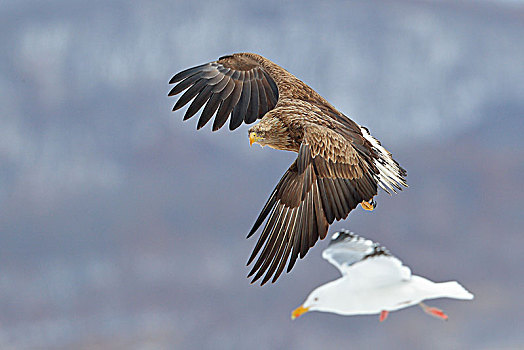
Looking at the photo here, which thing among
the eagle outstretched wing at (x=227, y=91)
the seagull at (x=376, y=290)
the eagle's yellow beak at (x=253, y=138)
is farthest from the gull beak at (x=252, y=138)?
the seagull at (x=376, y=290)

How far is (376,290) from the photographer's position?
1.08 m

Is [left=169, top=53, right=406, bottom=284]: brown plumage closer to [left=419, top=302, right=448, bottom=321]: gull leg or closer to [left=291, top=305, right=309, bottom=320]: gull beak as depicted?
[left=291, top=305, right=309, bottom=320]: gull beak

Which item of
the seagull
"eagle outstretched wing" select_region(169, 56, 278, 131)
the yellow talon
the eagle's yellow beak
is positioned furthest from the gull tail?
"eagle outstretched wing" select_region(169, 56, 278, 131)

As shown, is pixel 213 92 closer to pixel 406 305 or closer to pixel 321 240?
pixel 321 240

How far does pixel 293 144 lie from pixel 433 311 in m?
0.70

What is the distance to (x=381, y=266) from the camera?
1.08 m

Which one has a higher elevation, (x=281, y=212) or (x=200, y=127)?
(x=200, y=127)

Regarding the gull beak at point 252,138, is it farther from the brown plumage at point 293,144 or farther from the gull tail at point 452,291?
the gull tail at point 452,291

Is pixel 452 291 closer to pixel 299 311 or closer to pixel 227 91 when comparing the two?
pixel 299 311

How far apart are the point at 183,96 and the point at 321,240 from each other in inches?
33.1

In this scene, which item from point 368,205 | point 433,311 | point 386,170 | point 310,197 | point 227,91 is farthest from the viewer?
point 227,91

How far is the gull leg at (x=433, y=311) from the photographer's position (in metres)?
1.05

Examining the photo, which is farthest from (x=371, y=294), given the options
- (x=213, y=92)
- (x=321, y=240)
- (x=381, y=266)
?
(x=213, y=92)

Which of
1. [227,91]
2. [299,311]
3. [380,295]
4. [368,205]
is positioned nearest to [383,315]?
[380,295]
